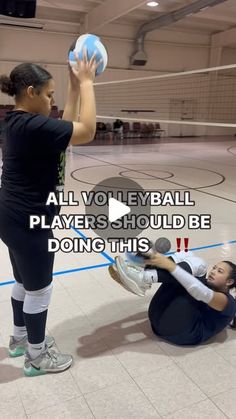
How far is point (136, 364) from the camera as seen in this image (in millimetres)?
1962

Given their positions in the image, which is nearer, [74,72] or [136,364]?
[74,72]

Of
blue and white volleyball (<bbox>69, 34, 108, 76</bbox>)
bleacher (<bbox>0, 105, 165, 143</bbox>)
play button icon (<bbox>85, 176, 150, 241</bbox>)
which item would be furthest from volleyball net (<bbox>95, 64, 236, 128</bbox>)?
blue and white volleyball (<bbox>69, 34, 108, 76</bbox>)

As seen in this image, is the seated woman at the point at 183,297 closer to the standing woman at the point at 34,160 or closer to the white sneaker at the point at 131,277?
the white sneaker at the point at 131,277

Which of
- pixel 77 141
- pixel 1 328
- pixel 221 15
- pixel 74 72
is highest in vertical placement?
pixel 221 15

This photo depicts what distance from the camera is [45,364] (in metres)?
1.86

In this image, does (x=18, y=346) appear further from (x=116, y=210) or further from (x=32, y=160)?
(x=116, y=210)

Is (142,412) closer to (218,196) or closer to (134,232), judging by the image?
(134,232)

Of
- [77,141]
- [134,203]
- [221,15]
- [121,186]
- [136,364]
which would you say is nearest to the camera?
[77,141]

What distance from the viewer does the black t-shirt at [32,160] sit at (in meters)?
1.43

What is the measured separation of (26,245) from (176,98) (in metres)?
16.3

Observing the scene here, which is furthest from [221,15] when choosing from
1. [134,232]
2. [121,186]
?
[134,232]

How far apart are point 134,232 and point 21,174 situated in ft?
8.59

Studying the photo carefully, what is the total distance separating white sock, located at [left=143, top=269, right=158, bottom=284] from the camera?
2.08m

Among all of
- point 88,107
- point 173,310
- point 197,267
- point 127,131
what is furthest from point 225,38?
point 88,107
